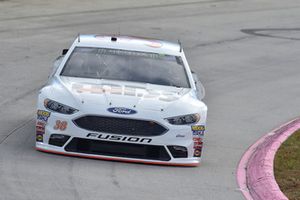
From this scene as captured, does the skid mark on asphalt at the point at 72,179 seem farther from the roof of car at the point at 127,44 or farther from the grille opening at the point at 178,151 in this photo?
the roof of car at the point at 127,44

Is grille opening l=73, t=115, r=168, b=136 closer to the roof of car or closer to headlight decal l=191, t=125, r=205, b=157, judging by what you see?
headlight decal l=191, t=125, r=205, b=157

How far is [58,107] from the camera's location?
1022 cm

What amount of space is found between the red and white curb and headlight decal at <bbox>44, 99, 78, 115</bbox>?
218 cm

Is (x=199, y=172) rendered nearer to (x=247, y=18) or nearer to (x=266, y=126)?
(x=266, y=126)

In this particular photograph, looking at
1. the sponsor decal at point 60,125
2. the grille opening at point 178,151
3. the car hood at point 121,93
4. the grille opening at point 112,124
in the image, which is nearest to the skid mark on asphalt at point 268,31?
the car hood at point 121,93

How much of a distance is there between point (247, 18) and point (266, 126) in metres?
17.0

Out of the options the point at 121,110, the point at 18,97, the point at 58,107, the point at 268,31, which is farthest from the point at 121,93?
the point at 268,31

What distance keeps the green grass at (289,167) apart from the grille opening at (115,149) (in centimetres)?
146

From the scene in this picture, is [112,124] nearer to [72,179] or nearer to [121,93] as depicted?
[121,93]

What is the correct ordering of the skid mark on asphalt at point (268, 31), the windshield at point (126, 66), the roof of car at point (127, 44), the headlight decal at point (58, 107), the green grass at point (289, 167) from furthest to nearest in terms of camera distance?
the skid mark on asphalt at point (268, 31), the roof of car at point (127, 44), the windshield at point (126, 66), the headlight decal at point (58, 107), the green grass at point (289, 167)

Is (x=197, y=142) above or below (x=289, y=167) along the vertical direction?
above

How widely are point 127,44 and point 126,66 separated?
21.8 inches

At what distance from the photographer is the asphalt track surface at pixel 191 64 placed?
9367mm

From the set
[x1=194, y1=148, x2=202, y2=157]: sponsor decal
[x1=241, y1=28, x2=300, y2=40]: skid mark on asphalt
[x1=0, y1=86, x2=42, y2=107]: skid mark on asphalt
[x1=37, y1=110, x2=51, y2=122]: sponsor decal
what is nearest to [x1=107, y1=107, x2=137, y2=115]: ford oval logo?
[x1=37, y1=110, x2=51, y2=122]: sponsor decal
